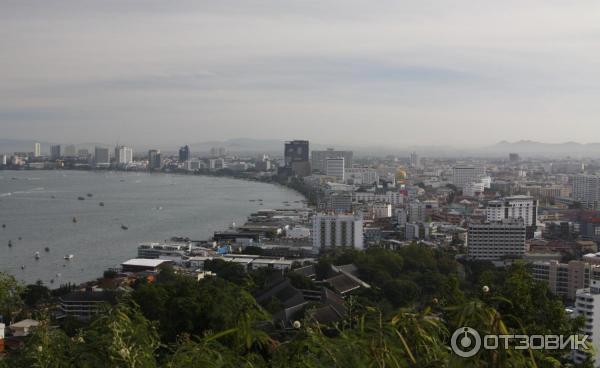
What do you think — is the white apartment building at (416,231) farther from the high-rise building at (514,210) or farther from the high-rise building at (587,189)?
the high-rise building at (587,189)

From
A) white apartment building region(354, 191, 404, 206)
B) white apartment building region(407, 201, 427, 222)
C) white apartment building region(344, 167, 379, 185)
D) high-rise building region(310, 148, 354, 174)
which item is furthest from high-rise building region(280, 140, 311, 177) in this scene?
white apartment building region(407, 201, 427, 222)

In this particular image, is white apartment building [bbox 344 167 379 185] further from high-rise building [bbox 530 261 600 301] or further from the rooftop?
high-rise building [bbox 530 261 600 301]

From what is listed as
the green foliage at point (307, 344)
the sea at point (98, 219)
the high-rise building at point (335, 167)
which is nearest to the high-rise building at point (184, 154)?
the high-rise building at point (335, 167)

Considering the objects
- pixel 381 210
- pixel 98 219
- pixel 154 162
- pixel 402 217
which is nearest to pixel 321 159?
pixel 154 162

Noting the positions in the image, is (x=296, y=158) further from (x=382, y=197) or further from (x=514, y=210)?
(x=514, y=210)

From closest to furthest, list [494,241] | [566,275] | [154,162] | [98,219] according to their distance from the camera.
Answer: [566,275], [494,241], [98,219], [154,162]
